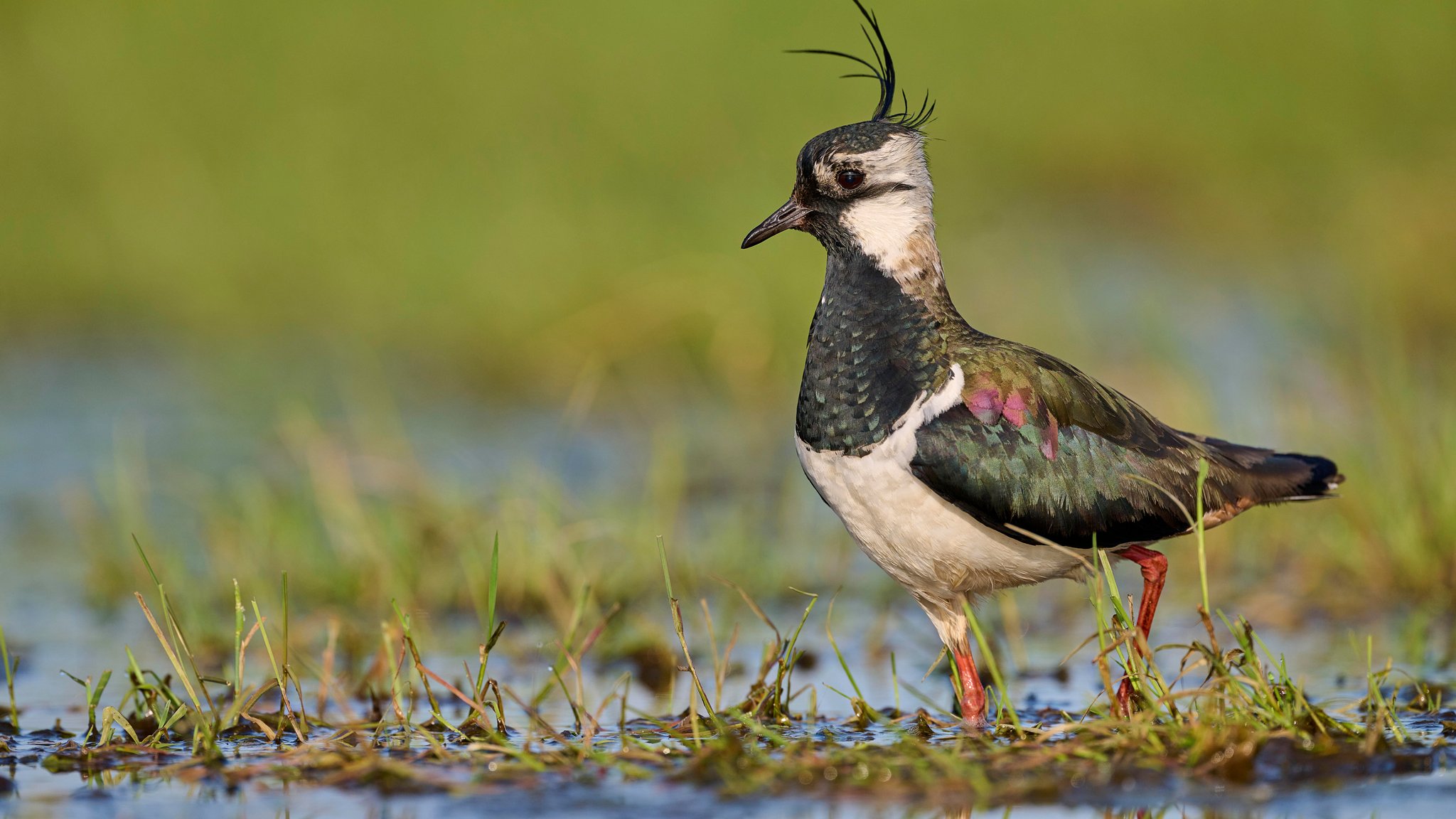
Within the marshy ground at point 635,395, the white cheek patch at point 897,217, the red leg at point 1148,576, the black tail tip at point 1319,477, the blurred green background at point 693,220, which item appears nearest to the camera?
the marshy ground at point 635,395

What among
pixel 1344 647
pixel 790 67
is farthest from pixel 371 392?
pixel 790 67

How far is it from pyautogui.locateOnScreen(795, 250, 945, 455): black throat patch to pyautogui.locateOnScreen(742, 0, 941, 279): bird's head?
0.06 metres

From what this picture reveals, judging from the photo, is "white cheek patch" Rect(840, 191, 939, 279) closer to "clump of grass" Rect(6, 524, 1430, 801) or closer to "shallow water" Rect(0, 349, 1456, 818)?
"clump of grass" Rect(6, 524, 1430, 801)

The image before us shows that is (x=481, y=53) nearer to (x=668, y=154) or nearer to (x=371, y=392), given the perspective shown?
(x=668, y=154)

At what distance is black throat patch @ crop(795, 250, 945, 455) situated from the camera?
4.39 m

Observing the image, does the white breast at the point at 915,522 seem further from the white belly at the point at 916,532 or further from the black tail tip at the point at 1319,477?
the black tail tip at the point at 1319,477

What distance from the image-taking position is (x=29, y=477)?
8.09 metres

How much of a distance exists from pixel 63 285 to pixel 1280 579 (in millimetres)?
7984

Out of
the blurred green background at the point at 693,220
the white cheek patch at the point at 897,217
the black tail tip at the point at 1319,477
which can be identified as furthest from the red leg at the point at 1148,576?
the blurred green background at the point at 693,220

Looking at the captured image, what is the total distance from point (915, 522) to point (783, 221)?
39.4 inches

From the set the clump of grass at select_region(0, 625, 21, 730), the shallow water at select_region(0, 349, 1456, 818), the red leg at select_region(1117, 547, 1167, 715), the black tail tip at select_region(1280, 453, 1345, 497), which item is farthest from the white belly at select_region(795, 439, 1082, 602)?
the clump of grass at select_region(0, 625, 21, 730)

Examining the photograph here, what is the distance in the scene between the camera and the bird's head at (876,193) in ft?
15.4

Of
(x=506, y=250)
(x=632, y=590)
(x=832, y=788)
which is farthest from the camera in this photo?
(x=506, y=250)

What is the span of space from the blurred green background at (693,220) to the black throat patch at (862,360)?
177 centimetres
